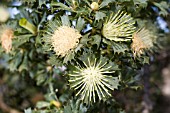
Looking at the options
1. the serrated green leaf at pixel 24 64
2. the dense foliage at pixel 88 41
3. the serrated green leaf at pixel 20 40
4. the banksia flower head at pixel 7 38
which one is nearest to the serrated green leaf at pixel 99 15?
the dense foliage at pixel 88 41

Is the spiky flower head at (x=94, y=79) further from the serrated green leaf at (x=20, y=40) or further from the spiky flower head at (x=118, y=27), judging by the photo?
the serrated green leaf at (x=20, y=40)

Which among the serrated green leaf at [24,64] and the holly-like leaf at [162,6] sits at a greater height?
the holly-like leaf at [162,6]

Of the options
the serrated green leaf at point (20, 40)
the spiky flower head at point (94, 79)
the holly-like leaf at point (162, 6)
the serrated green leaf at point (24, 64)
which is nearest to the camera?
the spiky flower head at point (94, 79)

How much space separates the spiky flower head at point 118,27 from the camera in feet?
5.26

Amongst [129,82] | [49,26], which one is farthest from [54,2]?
[129,82]

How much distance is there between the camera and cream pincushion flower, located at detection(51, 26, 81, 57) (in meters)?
1.58

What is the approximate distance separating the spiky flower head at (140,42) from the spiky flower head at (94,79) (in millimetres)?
149

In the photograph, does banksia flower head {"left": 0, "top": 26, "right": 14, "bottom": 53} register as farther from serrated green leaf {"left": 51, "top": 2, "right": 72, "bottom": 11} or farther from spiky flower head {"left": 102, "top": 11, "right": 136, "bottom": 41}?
spiky flower head {"left": 102, "top": 11, "right": 136, "bottom": 41}

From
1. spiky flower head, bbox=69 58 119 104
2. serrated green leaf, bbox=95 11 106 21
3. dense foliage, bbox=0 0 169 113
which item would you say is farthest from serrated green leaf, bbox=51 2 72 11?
spiky flower head, bbox=69 58 119 104

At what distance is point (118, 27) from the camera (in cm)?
161

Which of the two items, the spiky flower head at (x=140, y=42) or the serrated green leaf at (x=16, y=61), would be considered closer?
the spiky flower head at (x=140, y=42)

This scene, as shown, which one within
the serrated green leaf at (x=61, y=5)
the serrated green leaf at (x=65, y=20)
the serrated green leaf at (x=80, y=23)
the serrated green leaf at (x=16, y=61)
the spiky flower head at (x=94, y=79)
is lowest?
the spiky flower head at (x=94, y=79)

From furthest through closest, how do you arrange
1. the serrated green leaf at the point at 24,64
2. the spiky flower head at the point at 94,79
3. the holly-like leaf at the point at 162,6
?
the serrated green leaf at the point at 24,64, the holly-like leaf at the point at 162,6, the spiky flower head at the point at 94,79

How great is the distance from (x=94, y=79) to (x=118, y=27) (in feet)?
0.82
